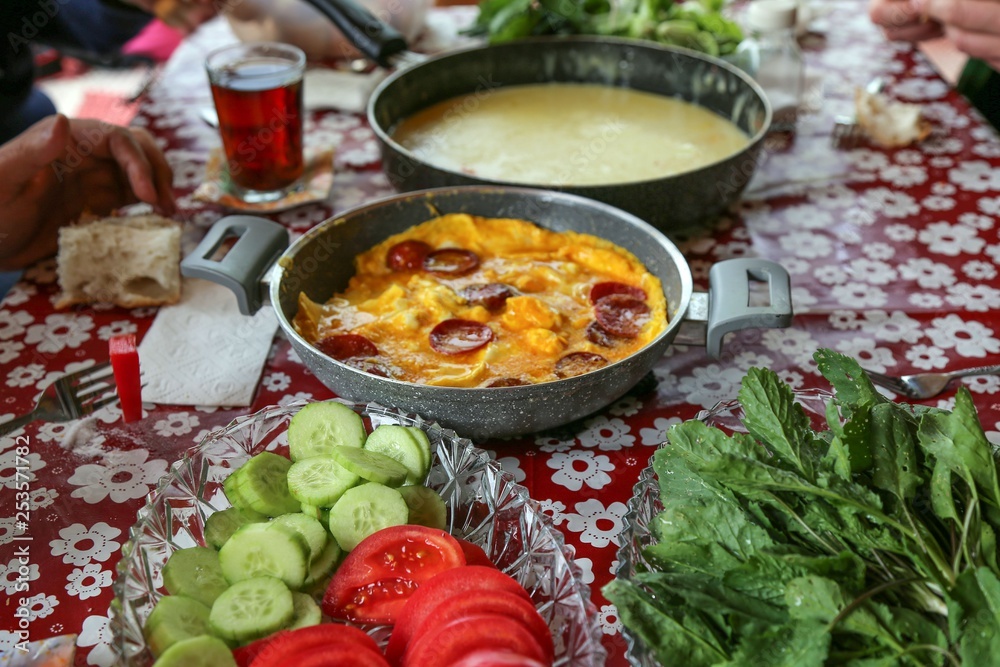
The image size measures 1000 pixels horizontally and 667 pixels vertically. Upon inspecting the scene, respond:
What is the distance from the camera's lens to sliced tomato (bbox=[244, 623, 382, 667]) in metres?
0.87

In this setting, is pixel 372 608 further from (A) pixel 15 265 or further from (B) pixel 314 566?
(A) pixel 15 265

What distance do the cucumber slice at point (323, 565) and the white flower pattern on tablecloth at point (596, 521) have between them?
351 mm

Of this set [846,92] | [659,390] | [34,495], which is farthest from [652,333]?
[846,92]

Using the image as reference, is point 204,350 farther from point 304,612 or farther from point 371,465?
point 304,612

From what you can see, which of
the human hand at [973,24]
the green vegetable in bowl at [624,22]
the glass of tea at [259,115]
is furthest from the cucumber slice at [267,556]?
the human hand at [973,24]

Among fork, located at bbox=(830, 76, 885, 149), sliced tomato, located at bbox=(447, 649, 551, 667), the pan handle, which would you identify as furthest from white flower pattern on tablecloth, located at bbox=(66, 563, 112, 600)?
fork, located at bbox=(830, 76, 885, 149)

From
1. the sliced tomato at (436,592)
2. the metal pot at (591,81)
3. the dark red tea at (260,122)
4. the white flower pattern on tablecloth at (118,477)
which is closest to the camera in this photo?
the sliced tomato at (436,592)

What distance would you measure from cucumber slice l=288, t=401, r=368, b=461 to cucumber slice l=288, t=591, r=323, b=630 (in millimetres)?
243

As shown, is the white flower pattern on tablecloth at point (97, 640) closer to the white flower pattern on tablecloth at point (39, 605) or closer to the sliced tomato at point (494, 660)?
the white flower pattern on tablecloth at point (39, 605)

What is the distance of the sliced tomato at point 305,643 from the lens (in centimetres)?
87

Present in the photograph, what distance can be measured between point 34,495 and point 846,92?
2452 millimetres

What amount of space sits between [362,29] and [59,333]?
3.71 ft

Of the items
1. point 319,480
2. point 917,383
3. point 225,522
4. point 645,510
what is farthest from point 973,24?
point 225,522

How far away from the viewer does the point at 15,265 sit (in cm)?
183
